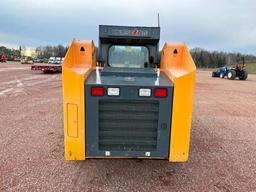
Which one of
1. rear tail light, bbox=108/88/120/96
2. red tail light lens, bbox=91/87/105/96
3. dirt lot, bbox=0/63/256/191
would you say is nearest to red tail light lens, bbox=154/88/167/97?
rear tail light, bbox=108/88/120/96

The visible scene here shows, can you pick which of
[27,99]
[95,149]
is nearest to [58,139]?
[95,149]

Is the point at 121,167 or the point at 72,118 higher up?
the point at 72,118

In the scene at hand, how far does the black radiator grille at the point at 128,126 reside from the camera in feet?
9.27

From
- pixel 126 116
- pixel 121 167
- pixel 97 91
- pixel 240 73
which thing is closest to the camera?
pixel 97 91

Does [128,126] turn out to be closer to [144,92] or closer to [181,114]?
[144,92]

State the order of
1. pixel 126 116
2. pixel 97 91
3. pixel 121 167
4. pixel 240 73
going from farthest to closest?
1. pixel 240 73
2. pixel 121 167
3. pixel 126 116
4. pixel 97 91

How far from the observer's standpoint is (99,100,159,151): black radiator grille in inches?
111

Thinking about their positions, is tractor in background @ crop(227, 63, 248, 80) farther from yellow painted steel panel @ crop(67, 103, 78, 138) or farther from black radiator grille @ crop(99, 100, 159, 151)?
yellow painted steel panel @ crop(67, 103, 78, 138)

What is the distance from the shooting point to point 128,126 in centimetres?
288

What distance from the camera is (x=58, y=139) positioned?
15.2 ft

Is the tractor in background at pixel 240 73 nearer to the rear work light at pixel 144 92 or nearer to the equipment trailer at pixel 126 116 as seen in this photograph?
the equipment trailer at pixel 126 116

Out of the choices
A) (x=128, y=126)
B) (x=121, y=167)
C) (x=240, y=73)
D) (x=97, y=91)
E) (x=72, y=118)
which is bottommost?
(x=121, y=167)

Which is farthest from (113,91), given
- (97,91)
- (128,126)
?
(128,126)

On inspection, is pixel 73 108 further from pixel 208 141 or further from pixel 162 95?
pixel 208 141
